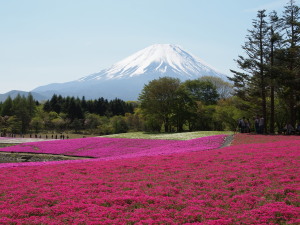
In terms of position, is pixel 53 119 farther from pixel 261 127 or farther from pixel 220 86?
pixel 261 127

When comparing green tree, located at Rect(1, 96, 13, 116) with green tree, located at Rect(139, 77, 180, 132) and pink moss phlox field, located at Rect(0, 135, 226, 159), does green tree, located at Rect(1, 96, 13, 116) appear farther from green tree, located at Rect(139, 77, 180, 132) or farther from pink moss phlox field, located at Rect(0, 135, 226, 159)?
pink moss phlox field, located at Rect(0, 135, 226, 159)

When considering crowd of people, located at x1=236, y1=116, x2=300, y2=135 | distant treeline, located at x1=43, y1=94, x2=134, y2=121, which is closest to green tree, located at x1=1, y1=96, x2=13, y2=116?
distant treeline, located at x1=43, y1=94, x2=134, y2=121

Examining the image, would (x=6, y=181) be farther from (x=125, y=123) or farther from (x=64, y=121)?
(x=64, y=121)

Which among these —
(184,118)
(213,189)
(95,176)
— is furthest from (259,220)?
(184,118)

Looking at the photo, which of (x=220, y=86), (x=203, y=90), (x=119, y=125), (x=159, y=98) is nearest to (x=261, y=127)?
(x=159, y=98)

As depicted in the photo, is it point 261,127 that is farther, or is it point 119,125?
point 119,125

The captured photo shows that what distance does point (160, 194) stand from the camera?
12.6m

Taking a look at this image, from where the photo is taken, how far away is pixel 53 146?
41938 mm

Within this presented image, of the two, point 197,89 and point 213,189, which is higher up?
point 197,89

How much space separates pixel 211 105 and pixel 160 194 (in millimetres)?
75853

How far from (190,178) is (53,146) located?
30.7 meters

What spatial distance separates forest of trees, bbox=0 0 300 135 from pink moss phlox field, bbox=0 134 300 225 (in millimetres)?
24965

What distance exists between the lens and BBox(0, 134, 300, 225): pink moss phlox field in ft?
32.9

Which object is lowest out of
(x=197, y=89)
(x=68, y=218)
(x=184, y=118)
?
(x=68, y=218)
